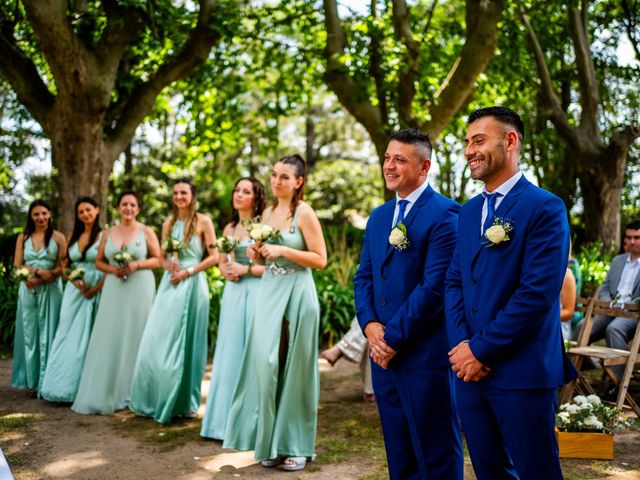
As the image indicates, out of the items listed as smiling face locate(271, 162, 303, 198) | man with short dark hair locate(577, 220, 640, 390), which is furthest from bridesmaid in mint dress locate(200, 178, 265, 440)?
man with short dark hair locate(577, 220, 640, 390)

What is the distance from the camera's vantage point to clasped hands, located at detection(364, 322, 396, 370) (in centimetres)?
373

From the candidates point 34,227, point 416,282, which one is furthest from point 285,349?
point 34,227

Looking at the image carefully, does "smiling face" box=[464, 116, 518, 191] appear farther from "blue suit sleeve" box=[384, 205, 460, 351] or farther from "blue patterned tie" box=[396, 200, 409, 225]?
"blue patterned tie" box=[396, 200, 409, 225]

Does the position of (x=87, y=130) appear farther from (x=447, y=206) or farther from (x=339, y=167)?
(x=339, y=167)

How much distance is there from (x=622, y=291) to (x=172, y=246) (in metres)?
5.82

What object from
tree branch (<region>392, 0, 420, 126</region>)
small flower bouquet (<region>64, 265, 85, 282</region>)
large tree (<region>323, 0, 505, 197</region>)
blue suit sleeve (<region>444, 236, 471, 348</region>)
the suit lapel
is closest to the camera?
the suit lapel

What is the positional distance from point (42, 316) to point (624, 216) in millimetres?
19931

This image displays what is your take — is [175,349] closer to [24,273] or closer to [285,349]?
[285,349]

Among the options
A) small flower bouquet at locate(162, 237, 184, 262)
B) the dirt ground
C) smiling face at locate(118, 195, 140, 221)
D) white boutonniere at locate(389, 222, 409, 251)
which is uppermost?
smiling face at locate(118, 195, 140, 221)

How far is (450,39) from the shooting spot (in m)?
16.8

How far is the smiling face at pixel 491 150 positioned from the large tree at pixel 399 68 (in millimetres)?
7995

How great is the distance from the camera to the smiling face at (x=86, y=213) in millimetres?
8477

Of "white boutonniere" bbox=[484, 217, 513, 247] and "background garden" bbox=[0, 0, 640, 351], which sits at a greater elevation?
"background garden" bbox=[0, 0, 640, 351]

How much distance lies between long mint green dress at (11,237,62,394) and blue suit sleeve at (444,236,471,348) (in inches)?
262
